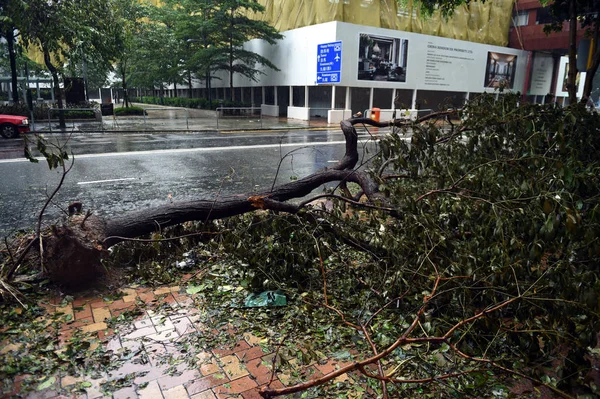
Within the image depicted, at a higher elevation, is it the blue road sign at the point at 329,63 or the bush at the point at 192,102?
the blue road sign at the point at 329,63

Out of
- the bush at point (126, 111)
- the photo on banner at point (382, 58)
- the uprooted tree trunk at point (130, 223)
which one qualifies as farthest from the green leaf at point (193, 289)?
the bush at point (126, 111)

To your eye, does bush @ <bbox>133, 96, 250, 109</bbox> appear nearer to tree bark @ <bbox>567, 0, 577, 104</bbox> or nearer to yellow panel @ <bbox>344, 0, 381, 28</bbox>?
yellow panel @ <bbox>344, 0, 381, 28</bbox>

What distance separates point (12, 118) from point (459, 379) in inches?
694

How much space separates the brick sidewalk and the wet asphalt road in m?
1.60

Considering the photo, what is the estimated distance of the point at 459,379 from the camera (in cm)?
261

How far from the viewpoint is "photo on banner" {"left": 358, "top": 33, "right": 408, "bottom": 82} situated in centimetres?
2586

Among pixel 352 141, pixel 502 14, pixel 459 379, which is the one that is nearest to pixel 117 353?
pixel 459 379

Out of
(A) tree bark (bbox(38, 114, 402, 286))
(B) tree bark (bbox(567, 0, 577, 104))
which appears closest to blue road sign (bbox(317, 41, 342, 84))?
(B) tree bark (bbox(567, 0, 577, 104))

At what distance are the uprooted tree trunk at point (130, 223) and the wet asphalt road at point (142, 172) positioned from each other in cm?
34

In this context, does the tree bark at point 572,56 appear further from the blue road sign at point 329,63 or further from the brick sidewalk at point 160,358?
the blue road sign at point 329,63

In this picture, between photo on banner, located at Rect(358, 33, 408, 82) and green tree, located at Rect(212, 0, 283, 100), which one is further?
green tree, located at Rect(212, 0, 283, 100)

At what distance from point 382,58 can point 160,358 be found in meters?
26.6

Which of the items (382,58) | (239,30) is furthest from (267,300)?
(239,30)

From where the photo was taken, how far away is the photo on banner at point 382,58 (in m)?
25.9
